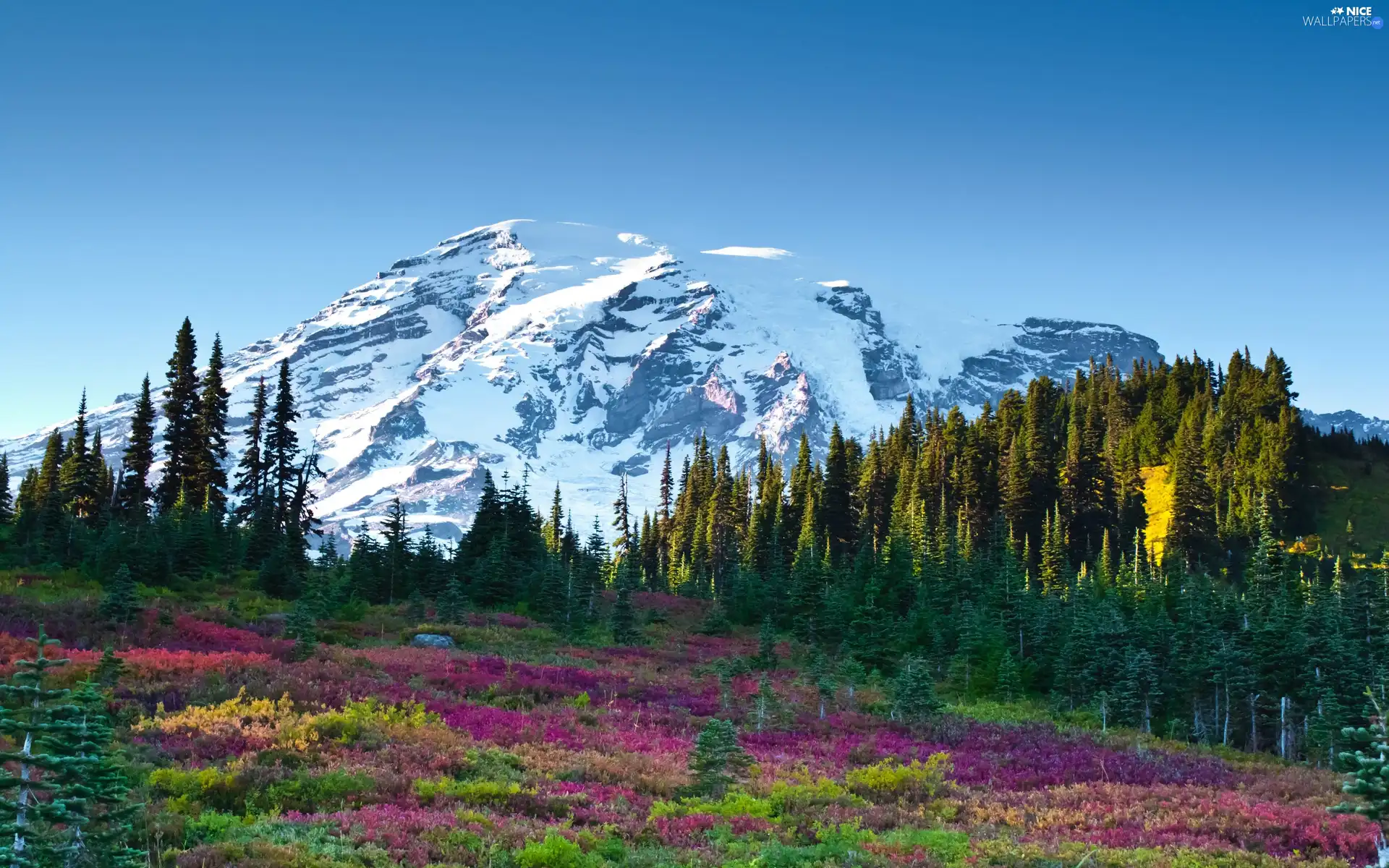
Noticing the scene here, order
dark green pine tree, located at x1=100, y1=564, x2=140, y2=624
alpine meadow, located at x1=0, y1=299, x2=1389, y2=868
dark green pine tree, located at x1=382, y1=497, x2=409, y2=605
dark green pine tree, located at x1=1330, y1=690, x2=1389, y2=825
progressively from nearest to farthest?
dark green pine tree, located at x1=1330, y1=690, x2=1389, y2=825, alpine meadow, located at x1=0, y1=299, x2=1389, y2=868, dark green pine tree, located at x1=100, y1=564, x2=140, y2=624, dark green pine tree, located at x1=382, y1=497, x2=409, y2=605

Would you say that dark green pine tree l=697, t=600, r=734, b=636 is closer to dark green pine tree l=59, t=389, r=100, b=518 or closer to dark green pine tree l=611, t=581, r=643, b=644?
dark green pine tree l=611, t=581, r=643, b=644

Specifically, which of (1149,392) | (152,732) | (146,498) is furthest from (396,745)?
(1149,392)

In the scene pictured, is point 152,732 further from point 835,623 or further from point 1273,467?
point 1273,467

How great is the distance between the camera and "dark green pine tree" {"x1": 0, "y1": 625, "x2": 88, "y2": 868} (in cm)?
1020

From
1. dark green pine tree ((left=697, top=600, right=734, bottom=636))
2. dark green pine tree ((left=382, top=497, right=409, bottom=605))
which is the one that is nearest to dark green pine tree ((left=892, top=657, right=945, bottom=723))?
dark green pine tree ((left=697, top=600, right=734, bottom=636))

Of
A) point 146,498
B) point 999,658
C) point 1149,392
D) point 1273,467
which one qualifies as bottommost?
point 999,658

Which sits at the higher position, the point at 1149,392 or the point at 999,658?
the point at 1149,392

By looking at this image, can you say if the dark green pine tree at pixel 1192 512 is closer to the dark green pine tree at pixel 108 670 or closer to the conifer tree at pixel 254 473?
the conifer tree at pixel 254 473

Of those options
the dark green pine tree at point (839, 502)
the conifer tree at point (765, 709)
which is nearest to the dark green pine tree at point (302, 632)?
the conifer tree at point (765, 709)

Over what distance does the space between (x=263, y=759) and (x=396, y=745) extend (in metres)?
Answer: 3.13

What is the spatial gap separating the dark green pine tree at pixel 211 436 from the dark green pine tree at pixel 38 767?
5555 centimetres

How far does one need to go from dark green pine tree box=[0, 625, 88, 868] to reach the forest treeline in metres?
22.9

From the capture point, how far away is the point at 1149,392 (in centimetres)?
11462

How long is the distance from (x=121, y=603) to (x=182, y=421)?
33.3 m
